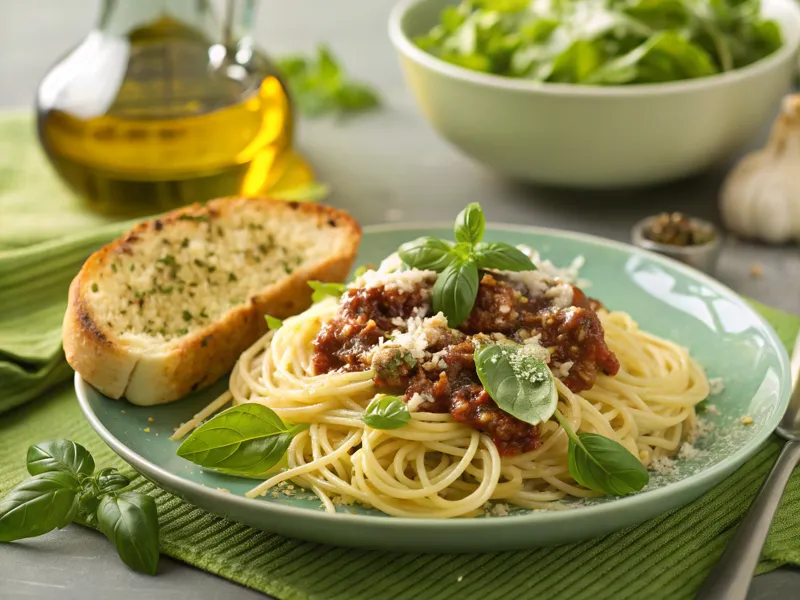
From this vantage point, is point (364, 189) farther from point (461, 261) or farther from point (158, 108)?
point (461, 261)

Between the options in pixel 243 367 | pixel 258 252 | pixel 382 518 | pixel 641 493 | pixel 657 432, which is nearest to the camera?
pixel 382 518

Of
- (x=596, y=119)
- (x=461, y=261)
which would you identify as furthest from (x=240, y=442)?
(x=596, y=119)

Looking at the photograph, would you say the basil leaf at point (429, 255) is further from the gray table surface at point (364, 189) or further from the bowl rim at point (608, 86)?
the bowl rim at point (608, 86)

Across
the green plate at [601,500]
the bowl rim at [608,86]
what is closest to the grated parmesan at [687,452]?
the green plate at [601,500]

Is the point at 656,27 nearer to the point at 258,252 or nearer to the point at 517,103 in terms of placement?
the point at 517,103

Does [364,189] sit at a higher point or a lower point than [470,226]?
lower

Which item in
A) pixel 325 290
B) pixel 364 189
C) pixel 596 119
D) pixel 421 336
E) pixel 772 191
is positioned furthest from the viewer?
pixel 364 189

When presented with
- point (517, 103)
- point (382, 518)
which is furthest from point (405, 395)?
point (517, 103)
